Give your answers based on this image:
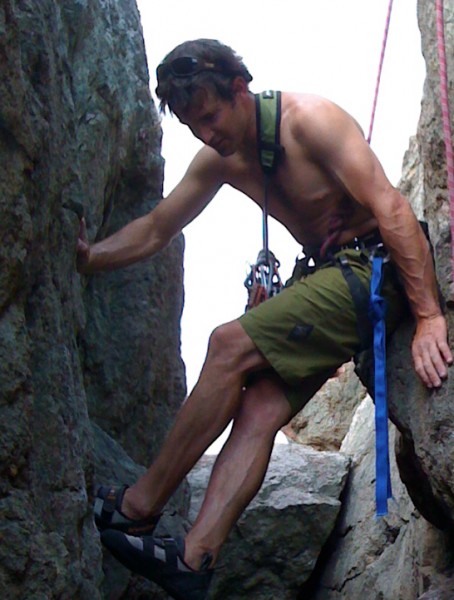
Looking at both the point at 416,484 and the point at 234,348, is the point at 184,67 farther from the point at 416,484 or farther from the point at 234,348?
the point at 416,484

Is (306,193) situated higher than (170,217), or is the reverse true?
(306,193)

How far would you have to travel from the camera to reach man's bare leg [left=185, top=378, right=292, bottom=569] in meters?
4.14

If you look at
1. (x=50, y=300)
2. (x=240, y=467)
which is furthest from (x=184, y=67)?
(x=240, y=467)

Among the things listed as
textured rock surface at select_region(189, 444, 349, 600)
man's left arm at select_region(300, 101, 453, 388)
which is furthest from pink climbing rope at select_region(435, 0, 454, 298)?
textured rock surface at select_region(189, 444, 349, 600)

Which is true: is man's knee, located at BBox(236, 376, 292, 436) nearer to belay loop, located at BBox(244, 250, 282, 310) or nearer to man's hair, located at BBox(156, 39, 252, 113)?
belay loop, located at BBox(244, 250, 282, 310)

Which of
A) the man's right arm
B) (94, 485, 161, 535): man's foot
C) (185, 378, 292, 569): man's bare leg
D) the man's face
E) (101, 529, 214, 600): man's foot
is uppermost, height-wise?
the man's face

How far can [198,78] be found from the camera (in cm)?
471

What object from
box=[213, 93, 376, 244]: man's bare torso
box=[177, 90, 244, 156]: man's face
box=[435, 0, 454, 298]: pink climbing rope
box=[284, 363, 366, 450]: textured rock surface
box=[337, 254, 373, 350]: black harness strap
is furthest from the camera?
box=[284, 363, 366, 450]: textured rock surface

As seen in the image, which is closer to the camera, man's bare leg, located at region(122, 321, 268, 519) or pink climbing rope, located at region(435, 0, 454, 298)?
man's bare leg, located at region(122, 321, 268, 519)

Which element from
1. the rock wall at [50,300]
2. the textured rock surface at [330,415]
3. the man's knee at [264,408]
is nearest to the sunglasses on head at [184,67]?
the rock wall at [50,300]

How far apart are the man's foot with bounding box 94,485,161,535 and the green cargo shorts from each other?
87 centimetres

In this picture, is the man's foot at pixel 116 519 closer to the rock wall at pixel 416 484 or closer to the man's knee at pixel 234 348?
the man's knee at pixel 234 348

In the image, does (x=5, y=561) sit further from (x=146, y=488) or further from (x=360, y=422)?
(x=360, y=422)

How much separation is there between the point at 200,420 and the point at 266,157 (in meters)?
1.40
